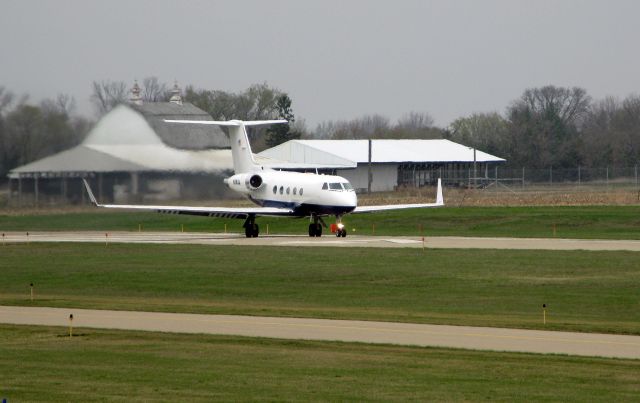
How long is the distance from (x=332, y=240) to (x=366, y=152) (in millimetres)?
63842

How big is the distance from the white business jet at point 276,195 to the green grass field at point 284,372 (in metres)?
32.4

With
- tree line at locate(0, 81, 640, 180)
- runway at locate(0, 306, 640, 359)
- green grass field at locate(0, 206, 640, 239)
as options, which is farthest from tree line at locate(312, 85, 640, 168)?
runway at locate(0, 306, 640, 359)

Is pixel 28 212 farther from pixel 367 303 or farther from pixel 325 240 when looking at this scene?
pixel 367 303

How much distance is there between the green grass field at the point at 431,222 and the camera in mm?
62062

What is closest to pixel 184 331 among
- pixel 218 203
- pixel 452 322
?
pixel 452 322

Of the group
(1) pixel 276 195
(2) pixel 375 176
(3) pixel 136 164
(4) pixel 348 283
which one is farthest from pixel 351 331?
(2) pixel 375 176

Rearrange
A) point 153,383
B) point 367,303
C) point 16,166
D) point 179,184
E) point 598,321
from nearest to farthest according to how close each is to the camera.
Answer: point 153,383 < point 598,321 < point 367,303 < point 16,166 < point 179,184

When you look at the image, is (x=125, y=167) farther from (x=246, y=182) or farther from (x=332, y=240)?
(x=332, y=240)

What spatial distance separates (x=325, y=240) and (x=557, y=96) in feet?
384

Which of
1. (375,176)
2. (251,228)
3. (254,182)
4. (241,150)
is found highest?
(241,150)

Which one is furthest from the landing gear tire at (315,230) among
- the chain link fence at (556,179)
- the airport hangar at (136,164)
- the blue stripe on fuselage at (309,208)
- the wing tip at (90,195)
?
the chain link fence at (556,179)

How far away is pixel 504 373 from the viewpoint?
19781 mm

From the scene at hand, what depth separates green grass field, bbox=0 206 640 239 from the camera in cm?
6206

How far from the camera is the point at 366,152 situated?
119 meters
